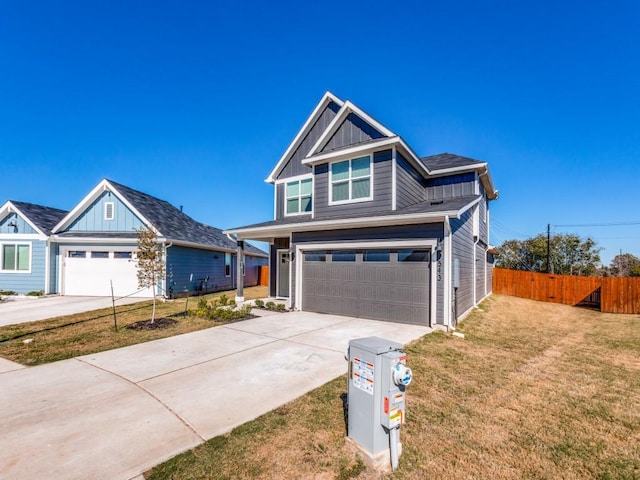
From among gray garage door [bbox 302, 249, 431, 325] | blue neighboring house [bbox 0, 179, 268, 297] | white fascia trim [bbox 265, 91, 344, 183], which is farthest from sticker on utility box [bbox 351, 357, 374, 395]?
blue neighboring house [bbox 0, 179, 268, 297]

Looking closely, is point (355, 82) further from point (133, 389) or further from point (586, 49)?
point (133, 389)

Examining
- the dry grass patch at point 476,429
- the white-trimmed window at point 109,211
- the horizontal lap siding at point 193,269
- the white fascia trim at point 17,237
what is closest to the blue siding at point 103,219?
the white-trimmed window at point 109,211

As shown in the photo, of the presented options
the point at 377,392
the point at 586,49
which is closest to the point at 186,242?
the point at 377,392

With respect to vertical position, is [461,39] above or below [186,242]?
above

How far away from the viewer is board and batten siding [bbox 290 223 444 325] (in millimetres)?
8641

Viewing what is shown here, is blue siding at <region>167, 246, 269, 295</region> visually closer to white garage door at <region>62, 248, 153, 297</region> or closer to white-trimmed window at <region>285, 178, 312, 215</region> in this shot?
white garage door at <region>62, 248, 153, 297</region>

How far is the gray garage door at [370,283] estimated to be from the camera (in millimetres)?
9008

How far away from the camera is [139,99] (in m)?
17.3

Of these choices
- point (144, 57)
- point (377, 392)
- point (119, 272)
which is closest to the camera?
point (377, 392)

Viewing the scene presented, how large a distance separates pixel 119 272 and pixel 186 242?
3583mm

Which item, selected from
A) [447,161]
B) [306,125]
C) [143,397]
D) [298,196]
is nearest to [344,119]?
[306,125]

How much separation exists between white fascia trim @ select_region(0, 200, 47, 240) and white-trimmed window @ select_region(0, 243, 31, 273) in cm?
111

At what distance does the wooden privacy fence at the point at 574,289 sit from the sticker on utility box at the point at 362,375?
17279 mm

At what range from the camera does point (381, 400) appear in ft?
9.34
